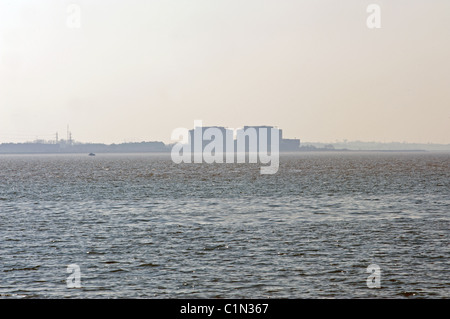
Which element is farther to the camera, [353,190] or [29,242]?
[353,190]

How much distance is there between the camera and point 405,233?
159ft

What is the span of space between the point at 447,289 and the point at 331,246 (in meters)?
12.6

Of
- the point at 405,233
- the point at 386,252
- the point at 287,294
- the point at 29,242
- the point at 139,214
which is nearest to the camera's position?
the point at 287,294

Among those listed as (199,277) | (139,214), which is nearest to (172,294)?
(199,277)

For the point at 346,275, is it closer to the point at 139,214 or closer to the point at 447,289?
the point at 447,289

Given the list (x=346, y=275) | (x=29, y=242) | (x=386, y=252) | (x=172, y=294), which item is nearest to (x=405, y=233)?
(x=386, y=252)

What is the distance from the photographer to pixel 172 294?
29328 millimetres

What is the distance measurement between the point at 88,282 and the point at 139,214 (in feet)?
107

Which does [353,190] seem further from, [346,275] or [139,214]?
[346,275]

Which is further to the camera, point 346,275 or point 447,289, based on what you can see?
point 346,275
